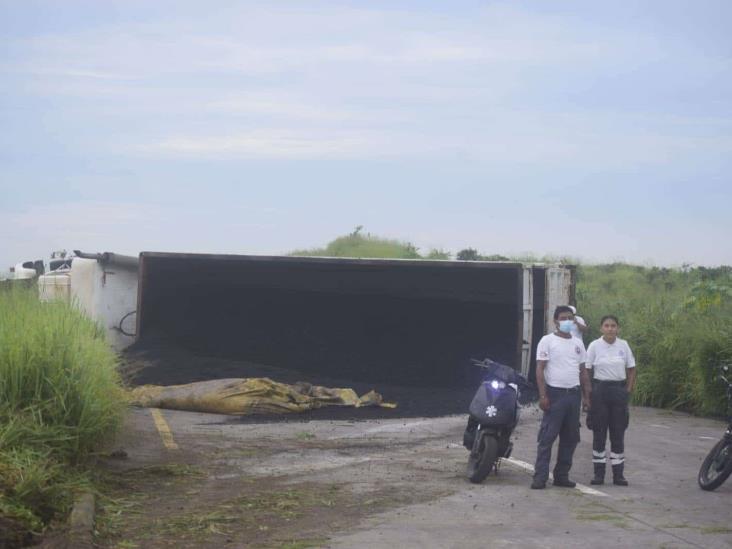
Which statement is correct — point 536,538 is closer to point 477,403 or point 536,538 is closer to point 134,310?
point 477,403

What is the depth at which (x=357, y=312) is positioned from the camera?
2195 centimetres

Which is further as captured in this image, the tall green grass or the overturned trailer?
the overturned trailer

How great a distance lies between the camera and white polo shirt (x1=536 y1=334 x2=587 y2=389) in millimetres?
11367

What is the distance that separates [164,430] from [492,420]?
5.81m

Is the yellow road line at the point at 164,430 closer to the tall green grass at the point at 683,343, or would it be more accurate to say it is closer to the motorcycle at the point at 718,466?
the motorcycle at the point at 718,466

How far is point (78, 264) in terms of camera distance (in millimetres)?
23125

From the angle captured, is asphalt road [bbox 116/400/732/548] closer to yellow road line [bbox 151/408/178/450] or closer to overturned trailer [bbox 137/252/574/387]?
yellow road line [bbox 151/408/178/450]

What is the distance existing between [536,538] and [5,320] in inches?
238

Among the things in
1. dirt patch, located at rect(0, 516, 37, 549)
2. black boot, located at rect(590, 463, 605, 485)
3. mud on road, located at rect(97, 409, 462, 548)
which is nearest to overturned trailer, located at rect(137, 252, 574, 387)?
mud on road, located at rect(97, 409, 462, 548)

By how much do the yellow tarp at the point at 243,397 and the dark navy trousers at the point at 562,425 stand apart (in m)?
7.80

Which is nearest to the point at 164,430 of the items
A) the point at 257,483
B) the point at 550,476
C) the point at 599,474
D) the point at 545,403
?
the point at 257,483

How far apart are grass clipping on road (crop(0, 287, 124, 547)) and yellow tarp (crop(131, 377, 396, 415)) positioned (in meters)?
6.02

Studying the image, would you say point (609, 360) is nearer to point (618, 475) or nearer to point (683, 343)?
point (618, 475)

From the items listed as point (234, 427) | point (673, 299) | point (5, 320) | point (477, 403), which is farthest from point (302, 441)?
point (673, 299)
